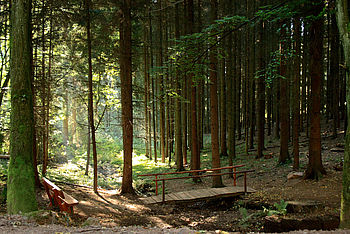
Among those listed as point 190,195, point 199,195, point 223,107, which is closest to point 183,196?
point 190,195

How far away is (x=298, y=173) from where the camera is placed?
1041 cm

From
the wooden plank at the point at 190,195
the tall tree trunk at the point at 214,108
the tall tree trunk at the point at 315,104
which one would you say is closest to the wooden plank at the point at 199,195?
the wooden plank at the point at 190,195

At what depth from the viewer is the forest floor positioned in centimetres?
560

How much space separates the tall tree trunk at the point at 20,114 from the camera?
19.9ft

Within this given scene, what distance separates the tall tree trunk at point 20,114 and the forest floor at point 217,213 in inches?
29.9

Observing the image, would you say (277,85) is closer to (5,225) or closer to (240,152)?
(240,152)

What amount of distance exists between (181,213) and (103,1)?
9731mm

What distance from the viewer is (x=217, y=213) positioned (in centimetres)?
878

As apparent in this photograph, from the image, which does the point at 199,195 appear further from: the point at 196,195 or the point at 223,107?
the point at 223,107

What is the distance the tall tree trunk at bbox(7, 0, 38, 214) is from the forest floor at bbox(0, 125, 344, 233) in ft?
2.49

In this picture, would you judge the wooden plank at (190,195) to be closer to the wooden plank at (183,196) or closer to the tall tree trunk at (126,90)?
the wooden plank at (183,196)

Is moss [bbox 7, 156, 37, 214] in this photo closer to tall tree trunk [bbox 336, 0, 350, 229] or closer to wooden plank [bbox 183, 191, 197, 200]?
wooden plank [bbox 183, 191, 197, 200]

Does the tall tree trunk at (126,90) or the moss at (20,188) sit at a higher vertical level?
the tall tree trunk at (126,90)

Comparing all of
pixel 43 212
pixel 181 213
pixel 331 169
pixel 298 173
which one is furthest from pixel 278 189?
pixel 43 212
